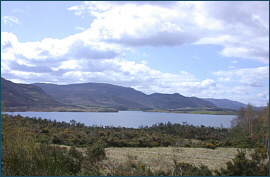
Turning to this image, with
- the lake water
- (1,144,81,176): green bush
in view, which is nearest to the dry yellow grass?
(1,144,81,176): green bush

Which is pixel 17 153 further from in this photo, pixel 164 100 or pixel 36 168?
pixel 164 100

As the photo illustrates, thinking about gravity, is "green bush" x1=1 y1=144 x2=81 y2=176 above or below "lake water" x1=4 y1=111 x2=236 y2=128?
above

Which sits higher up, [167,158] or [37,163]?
[37,163]

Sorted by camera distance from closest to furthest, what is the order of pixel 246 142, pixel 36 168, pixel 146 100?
pixel 36 168, pixel 246 142, pixel 146 100

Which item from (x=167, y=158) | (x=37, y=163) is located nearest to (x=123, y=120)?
(x=167, y=158)

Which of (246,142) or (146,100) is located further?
(146,100)

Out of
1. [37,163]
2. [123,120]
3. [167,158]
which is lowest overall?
[123,120]

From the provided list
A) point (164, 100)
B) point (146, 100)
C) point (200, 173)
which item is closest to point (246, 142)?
point (200, 173)

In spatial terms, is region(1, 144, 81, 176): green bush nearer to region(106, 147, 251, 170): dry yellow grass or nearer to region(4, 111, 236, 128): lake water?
region(106, 147, 251, 170): dry yellow grass

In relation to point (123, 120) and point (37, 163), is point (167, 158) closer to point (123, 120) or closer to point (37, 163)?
point (37, 163)

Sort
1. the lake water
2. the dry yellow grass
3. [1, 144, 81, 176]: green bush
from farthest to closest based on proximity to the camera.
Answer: the lake water → the dry yellow grass → [1, 144, 81, 176]: green bush

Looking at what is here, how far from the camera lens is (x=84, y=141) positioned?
47.8 ft

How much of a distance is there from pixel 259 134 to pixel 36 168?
1504 centimetres

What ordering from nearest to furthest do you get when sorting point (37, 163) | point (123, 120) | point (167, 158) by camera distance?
point (37, 163) < point (167, 158) < point (123, 120)
